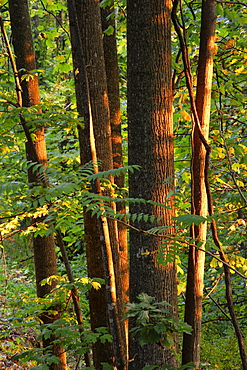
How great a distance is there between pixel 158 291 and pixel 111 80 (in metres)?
3.04

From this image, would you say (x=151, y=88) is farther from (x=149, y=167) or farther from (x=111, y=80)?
(x=111, y=80)

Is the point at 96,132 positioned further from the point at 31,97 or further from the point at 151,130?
the point at 31,97

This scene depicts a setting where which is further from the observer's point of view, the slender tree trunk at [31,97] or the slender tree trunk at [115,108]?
the slender tree trunk at [115,108]

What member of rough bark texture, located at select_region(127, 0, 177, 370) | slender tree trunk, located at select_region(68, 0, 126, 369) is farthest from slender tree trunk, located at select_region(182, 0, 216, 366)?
slender tree trunk, located at select_region(68, 0, 126, 369)

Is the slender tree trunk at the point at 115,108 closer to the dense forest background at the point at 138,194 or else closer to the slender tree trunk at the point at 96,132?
the dense forest background at the point at 138,194

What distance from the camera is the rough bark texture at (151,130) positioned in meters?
2.85

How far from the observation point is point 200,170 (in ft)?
11.1

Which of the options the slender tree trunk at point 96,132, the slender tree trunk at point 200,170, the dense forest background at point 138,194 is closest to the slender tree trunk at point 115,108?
the dense forest background at point 138,194

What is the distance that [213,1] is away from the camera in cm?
332

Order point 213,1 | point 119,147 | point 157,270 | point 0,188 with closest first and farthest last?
point 0,188, point 157,270, point 213,1, point 119,147

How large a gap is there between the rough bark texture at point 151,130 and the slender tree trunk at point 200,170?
47 centimetres

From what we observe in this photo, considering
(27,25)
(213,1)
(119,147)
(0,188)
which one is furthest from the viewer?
(119,147)

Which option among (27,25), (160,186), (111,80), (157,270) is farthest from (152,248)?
(27,25)

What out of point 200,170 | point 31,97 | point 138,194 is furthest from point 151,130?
point 31,97
